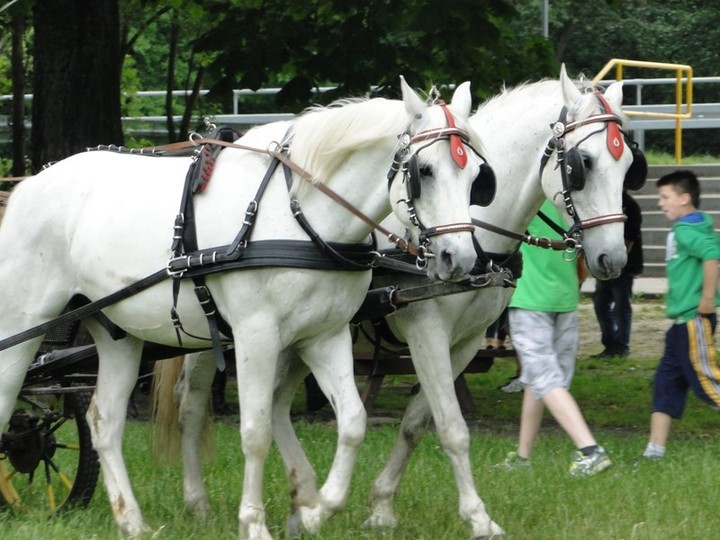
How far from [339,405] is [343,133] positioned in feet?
3.61

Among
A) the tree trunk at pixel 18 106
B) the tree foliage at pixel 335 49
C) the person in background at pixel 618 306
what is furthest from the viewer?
the tree trunk at pixel 18 106

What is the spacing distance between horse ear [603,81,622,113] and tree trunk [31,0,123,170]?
200 inches

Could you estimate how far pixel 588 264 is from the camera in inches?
230

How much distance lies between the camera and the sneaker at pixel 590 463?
7109 millimetres

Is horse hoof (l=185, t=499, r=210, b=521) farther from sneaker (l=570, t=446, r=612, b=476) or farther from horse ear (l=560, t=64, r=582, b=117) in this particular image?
horse ear (l=560, t=64, r=582, b=117)

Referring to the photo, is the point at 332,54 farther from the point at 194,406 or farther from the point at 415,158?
the point at 415,158

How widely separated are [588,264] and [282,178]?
142cm

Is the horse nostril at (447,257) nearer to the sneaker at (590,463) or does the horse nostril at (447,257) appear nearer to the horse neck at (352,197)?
the horse neck at (352,197)

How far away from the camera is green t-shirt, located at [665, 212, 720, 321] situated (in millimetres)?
7500

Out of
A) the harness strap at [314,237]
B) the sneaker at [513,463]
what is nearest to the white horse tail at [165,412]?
the harness strap at [314,237]

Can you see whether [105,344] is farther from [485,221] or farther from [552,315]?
[552,315]

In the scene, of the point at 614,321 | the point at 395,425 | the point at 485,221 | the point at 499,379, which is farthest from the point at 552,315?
the point at 614,321

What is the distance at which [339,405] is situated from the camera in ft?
17.8

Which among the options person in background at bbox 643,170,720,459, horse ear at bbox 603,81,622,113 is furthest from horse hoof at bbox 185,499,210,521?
person in background at bbox 643,170,720,459
